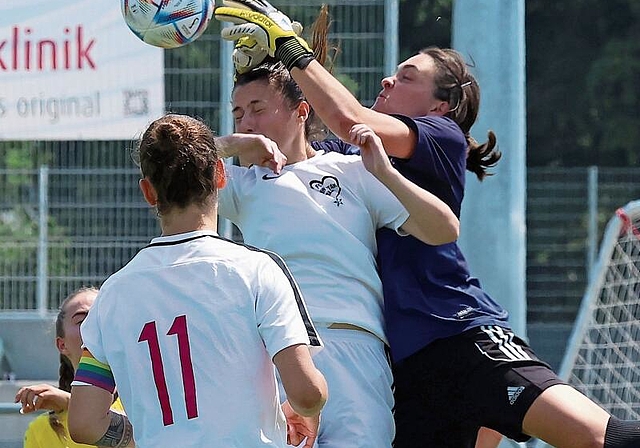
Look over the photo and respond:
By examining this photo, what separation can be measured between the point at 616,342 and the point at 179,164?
5.78 metres

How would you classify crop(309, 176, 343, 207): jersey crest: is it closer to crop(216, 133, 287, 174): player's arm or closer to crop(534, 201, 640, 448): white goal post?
crop(216, 133, 287, 174): player's arm

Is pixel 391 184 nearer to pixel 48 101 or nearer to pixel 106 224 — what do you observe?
pixel 48 101

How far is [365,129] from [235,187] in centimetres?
52

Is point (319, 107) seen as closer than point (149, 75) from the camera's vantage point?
Yes

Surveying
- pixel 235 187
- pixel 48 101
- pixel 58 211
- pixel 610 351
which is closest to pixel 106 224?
pixel 58 211

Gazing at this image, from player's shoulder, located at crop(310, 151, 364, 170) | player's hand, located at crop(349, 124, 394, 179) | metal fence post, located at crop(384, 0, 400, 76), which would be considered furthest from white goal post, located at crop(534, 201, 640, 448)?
player's hand, located at crop(349, 124, 394, 179)

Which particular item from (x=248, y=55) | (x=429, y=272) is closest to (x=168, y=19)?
(x=248, y=55)

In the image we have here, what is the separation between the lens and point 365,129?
3.64 m

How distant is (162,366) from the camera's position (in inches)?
119

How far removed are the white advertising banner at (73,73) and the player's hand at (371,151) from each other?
15.8ft

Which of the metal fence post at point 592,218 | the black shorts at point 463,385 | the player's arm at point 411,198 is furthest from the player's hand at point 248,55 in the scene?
the metal fence post at point 592,218

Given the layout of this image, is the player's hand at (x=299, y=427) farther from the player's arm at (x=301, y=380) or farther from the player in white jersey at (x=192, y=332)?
the player's arm at (x=301, y=380)

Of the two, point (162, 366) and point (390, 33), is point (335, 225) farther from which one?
point (390, 33)

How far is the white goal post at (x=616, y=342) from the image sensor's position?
24.7 ft
